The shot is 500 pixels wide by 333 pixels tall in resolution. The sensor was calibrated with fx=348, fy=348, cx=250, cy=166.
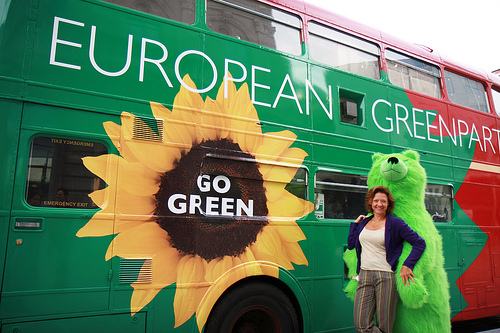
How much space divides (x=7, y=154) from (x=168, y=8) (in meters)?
2.06

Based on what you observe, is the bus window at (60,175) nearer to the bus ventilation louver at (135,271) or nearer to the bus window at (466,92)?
the bus ventilation louver at (135,271)

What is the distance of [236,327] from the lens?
3723mm

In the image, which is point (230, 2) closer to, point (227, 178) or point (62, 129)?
point (227, 178)

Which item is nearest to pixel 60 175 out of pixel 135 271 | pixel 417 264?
pixel 135 271

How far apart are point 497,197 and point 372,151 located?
3.09 m

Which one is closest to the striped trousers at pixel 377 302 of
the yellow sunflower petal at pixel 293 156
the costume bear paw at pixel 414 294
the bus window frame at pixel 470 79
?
the costume bear paw at pixel 414 294

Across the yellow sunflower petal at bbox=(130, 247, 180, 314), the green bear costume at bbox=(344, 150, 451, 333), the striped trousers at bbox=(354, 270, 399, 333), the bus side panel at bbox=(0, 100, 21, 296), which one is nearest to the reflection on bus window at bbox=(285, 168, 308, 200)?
the green bear costume at bbox=(344, 150, 451, 333)

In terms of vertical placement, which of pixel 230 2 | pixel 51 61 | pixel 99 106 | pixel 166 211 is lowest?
pixel 166 211

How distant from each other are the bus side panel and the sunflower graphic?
539mm

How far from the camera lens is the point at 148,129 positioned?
10.9ft

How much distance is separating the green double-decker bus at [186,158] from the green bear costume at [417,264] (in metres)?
0.86

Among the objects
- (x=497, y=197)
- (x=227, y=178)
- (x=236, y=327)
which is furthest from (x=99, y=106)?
(x=497, y=197)

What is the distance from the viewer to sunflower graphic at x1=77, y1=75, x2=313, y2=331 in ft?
10.3

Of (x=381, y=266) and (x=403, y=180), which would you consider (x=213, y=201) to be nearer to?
(x=381, y=266)
